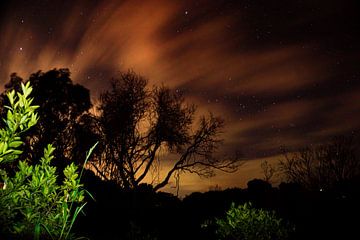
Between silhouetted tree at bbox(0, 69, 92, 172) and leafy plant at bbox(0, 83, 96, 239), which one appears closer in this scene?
leafy plant at bbox(0, 83, 96, 239)

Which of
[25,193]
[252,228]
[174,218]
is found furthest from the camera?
[174,218]

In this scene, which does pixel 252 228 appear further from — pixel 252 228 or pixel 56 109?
pixel 56 109

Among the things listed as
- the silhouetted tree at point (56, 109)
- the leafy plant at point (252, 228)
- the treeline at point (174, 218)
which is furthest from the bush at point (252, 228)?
the silhouetted tree at point (56, 109)

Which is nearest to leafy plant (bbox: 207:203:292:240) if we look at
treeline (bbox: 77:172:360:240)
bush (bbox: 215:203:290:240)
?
bush (bbox: 215:203:290:240)

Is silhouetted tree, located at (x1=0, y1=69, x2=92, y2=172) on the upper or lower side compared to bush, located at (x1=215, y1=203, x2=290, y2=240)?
upper

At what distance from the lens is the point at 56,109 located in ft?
74.0

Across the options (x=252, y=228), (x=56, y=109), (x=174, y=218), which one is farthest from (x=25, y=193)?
(x=56, y=109)

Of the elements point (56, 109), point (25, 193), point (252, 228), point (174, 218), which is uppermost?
point (56, 109)

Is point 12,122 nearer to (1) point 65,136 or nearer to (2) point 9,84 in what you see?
(1) point 65,136

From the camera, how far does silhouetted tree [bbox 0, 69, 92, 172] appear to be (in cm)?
2148

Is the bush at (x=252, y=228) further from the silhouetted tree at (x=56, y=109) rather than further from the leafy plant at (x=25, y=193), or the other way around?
the silhouetted tree at (x=56, y=109)

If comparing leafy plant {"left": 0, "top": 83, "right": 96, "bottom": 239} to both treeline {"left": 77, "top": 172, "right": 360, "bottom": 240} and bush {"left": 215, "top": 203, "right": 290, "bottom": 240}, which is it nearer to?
bush {"left": 215, "top": 203, "right": 290, "bottom": 240}

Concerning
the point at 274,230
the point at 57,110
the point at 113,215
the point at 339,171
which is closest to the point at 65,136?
the point at 57,110

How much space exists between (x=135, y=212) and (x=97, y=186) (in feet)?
7.20
